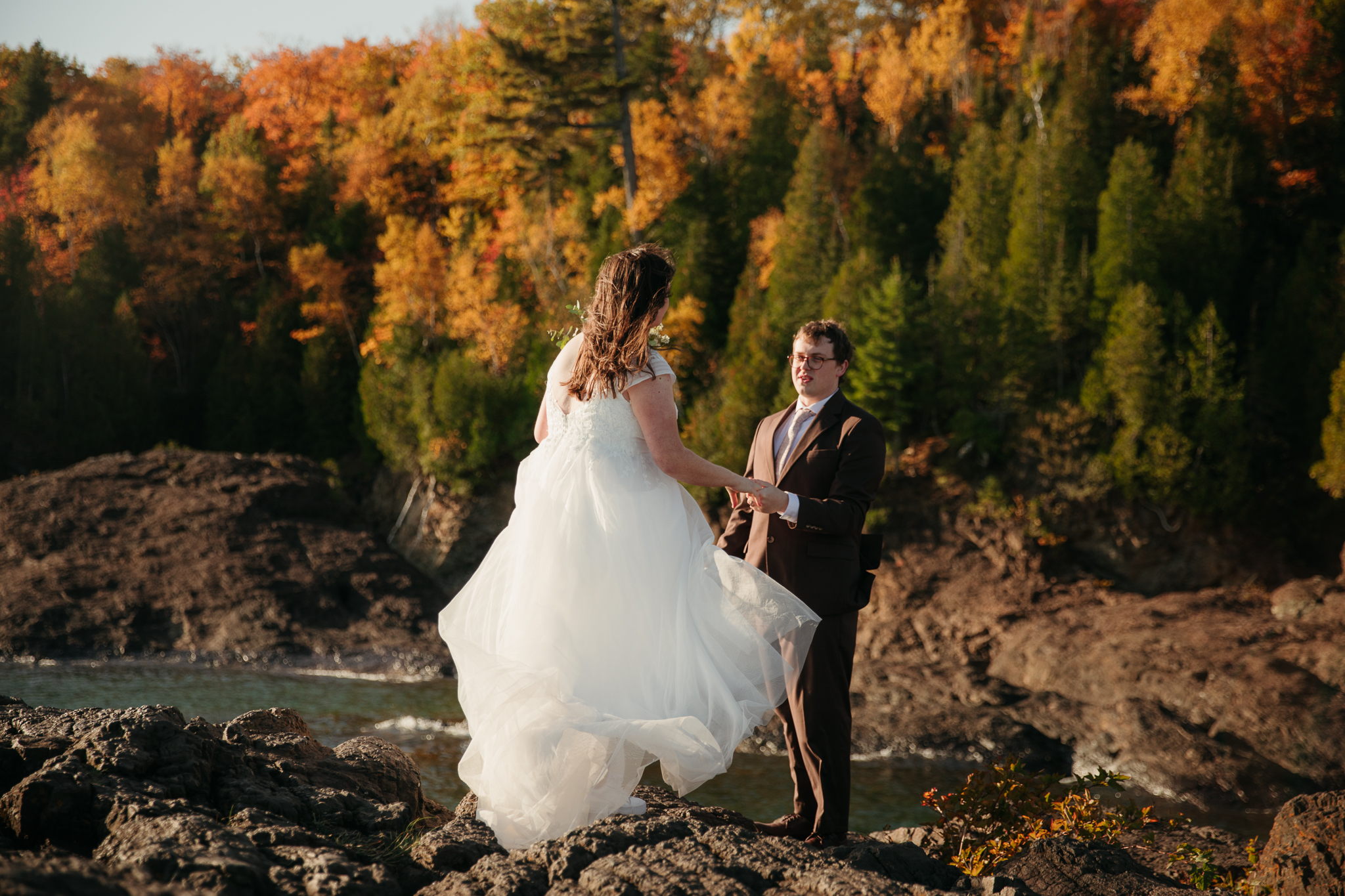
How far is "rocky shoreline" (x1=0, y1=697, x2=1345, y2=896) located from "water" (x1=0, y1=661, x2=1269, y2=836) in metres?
3.93

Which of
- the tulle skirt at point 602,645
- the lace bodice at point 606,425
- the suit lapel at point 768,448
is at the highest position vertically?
the lace bodice at point 606,425

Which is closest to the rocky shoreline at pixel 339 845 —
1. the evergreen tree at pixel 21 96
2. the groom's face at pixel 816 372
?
the groom's face at pixel 816 372

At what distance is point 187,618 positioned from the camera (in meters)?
16.9

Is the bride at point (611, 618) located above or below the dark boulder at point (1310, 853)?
above

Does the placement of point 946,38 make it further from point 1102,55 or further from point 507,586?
point 507,586

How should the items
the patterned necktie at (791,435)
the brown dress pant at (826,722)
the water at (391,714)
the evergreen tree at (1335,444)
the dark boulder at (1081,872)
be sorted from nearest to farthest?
the dark boulder at (1081,872), the brown dress pant at (826,722), the patterned necktie at (791,435), the water at (391,714), the evergreen tree at (1335,444)

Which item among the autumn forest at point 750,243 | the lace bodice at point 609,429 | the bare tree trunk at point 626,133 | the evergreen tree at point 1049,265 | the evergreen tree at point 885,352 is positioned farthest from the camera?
the bare tree trunk at point 626,133

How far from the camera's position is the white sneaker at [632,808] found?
144 inches

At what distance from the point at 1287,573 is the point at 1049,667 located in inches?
261

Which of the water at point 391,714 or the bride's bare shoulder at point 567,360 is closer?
the bride's bare shoulder at point 567,360

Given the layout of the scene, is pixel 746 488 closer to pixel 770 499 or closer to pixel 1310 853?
pixel 770 499

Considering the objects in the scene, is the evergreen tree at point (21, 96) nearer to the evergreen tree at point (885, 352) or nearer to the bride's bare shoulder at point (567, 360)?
the evergreen tree at point (885, 352)

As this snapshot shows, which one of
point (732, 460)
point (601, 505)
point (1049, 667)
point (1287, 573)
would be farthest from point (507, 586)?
point (1287, 573)

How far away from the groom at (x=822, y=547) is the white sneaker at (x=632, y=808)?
2.32ft
